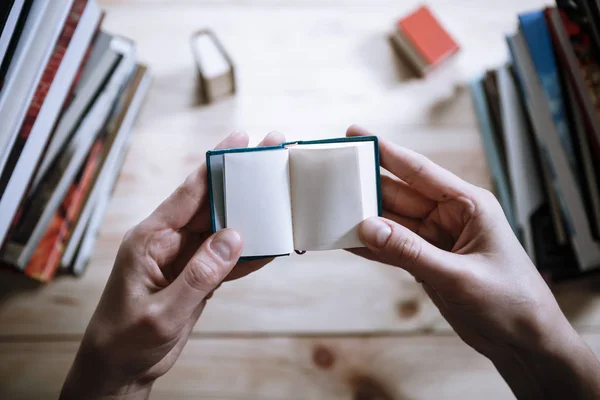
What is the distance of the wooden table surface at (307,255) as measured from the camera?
799mm

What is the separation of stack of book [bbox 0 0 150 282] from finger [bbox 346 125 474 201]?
1.56ft

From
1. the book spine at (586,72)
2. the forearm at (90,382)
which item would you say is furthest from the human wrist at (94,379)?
the book spine at (586,72)

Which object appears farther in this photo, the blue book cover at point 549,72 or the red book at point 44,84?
the blue book cover at point 549,72

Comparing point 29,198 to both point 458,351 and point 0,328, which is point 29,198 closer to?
point 0,328

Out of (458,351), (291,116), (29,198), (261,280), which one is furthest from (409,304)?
(29,198)

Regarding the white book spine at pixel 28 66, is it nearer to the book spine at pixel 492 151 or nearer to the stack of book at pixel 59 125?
the stack of book at pixel 59 125

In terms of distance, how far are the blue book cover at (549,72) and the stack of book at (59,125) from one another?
0.78 m

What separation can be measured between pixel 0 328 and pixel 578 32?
1.20 m

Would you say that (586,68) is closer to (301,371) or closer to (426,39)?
(426,39)

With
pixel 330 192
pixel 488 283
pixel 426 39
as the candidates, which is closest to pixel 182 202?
pixel 330 192

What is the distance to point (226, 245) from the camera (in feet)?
1.99

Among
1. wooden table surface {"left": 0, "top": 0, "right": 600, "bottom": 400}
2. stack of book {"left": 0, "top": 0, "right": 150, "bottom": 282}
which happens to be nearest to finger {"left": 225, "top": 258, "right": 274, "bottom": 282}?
wooden table surface {"left": 0, "top": 0, "right": 600, "bottom": 400}

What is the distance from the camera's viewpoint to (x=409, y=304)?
2.74 ft

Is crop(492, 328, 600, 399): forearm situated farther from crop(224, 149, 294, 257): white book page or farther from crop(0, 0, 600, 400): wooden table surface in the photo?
crop(224, 149, 294, 257): white book page
